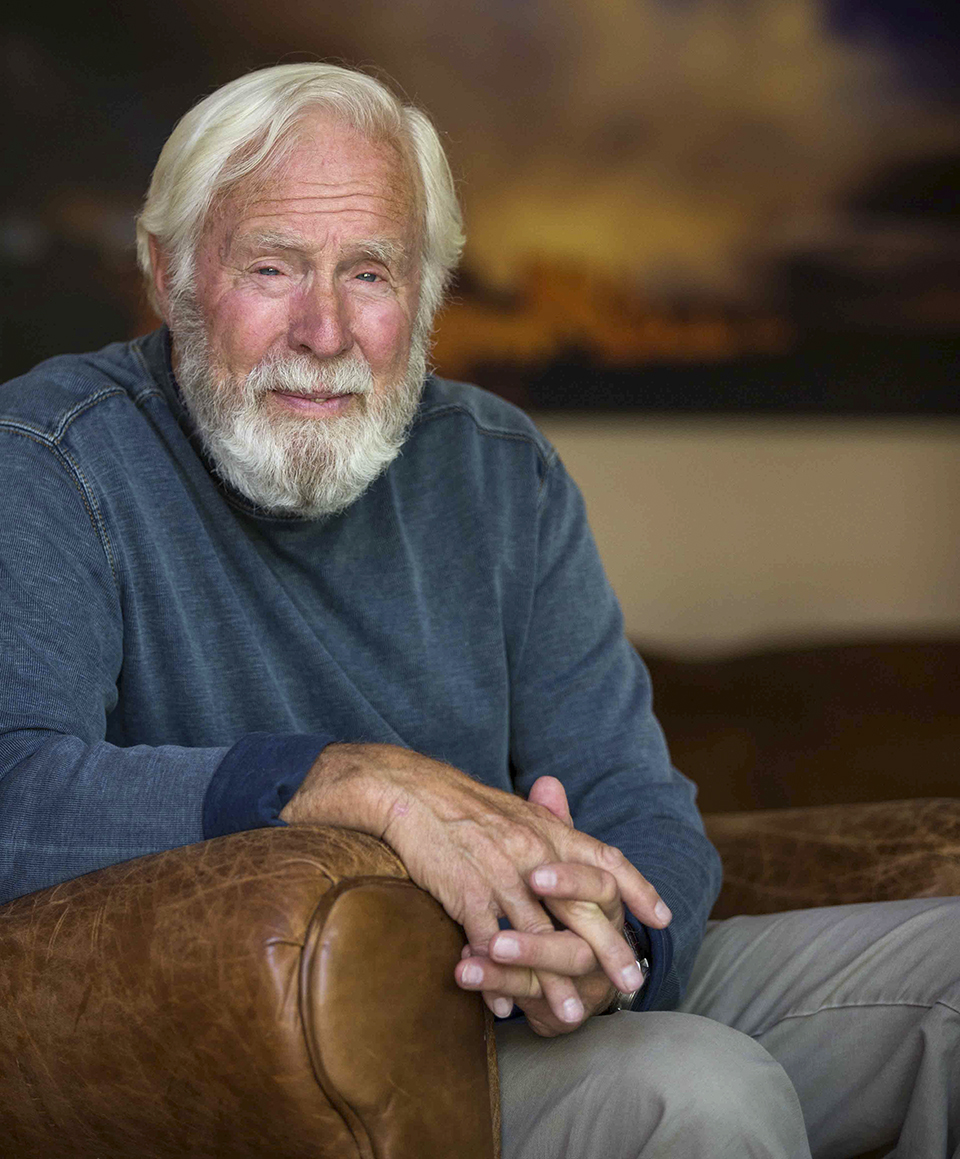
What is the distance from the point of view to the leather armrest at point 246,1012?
2.84 ft

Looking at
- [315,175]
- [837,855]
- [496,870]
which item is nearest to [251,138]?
[315,175]

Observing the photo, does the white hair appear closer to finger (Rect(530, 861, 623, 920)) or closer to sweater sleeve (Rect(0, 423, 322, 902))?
sweater sleeve (Rect(0, 423, 322, 902))

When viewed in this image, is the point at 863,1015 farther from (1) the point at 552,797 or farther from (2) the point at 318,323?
(2) the point at 318,323

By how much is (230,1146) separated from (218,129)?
3.65 ft

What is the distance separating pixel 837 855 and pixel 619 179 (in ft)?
8.82

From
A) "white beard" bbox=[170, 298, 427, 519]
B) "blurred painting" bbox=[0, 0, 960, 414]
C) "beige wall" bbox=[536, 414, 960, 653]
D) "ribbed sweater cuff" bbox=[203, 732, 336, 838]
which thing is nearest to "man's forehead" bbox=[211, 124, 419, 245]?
"white beard" bbox=[170, 298, 427, 519]

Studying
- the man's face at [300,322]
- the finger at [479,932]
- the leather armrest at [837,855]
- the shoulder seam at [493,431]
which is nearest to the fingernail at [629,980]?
the finger at [479,932]

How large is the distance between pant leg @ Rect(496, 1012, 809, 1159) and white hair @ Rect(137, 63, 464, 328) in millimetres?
1006

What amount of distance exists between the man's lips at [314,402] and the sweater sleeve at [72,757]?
325 millimetres

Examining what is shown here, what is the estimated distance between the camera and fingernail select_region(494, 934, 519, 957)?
971 millimetres

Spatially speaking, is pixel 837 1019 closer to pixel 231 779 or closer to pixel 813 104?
pixel 231 779

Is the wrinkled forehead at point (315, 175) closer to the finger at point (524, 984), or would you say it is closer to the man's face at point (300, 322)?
the man's face at point (300, 322)

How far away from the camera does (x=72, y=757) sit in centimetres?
109

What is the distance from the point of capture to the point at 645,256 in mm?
3818
